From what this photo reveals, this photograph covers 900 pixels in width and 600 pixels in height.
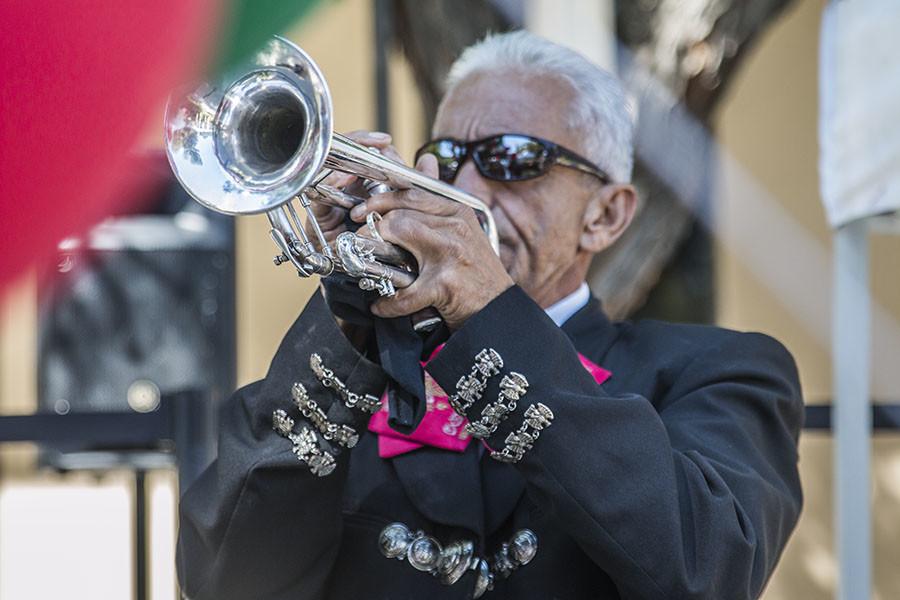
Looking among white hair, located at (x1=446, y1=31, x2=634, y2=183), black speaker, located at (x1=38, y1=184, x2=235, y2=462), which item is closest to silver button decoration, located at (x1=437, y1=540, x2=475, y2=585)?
white hair, located at (x1=446, y1=31, x2=634, y2=183)

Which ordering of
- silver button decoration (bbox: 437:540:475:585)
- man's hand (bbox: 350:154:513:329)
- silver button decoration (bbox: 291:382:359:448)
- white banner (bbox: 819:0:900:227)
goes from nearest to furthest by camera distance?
man's hand (bbox: 350:154:513:329)
silver button decoration (bbox: 291:382:359:448)
silver button decoration (bbox: 437:540:475:585)
white banner (bbox: 819:0:900:227)

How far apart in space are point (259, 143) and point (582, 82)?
89 centimetres

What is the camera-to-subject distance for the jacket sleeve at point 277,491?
1673 mm

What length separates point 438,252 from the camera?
1.56 m

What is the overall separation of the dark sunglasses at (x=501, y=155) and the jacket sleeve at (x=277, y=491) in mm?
507

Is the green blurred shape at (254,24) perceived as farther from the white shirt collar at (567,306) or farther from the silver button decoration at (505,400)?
the white shirt collar at (567,306)

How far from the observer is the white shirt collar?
85.6 inches

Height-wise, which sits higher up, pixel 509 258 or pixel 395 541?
pixel 509 258

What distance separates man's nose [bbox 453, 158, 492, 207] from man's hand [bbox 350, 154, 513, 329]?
1.63 ft

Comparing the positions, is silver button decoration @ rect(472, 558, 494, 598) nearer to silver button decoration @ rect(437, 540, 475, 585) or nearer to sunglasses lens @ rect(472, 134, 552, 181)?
silver button decoration @ rect(437, 540, 475, 585)

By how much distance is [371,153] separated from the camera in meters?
1.53

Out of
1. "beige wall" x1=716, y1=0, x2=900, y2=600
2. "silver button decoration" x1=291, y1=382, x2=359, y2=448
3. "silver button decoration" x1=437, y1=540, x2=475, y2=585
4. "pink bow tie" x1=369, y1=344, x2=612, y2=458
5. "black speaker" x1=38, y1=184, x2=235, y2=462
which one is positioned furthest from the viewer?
"beige wall" x1=716, y1=0, x2=900, y2=600

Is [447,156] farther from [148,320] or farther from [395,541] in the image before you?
[148,320]

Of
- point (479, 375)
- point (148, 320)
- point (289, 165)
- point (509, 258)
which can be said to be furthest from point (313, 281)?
point (289, 165)
